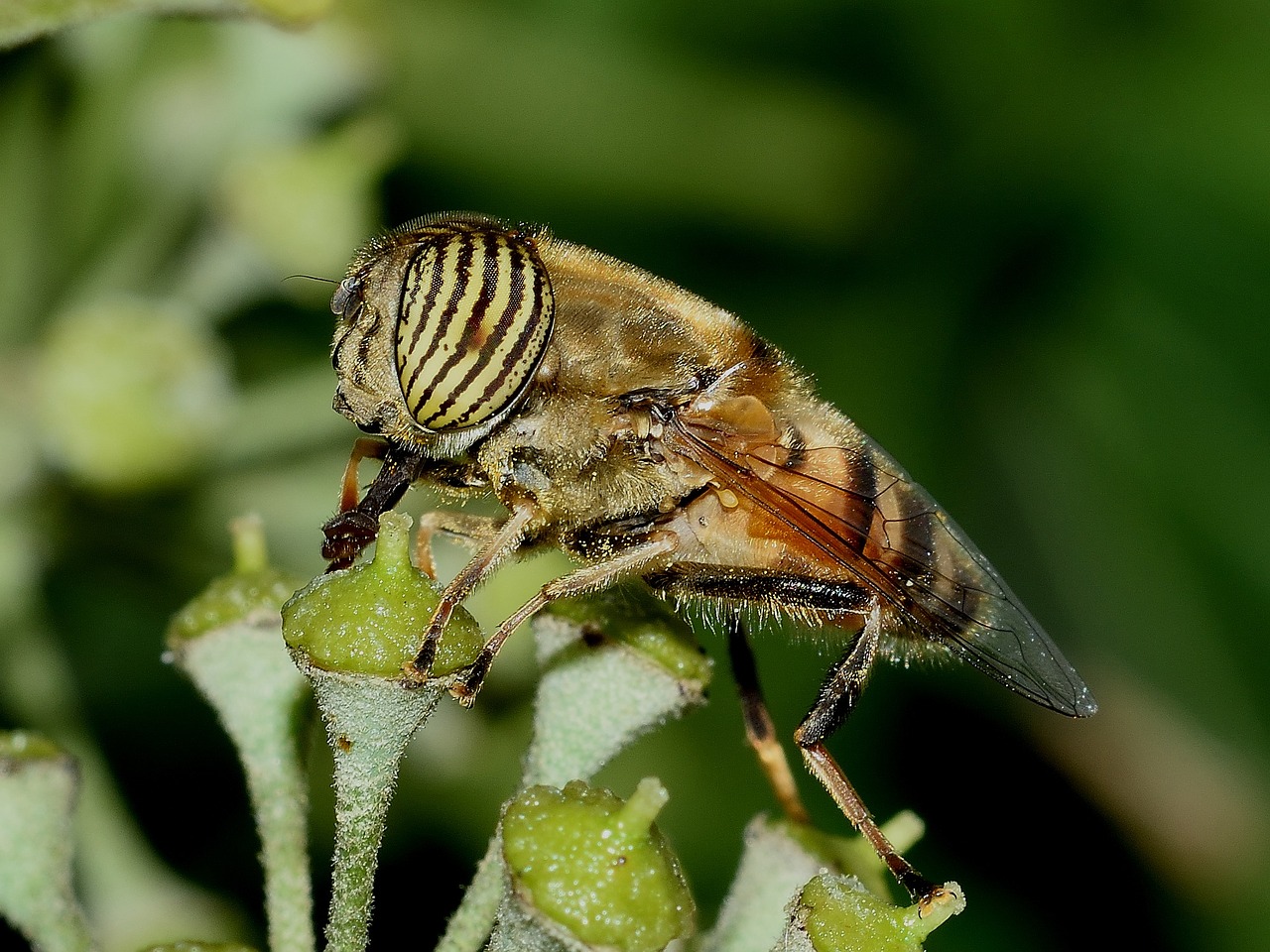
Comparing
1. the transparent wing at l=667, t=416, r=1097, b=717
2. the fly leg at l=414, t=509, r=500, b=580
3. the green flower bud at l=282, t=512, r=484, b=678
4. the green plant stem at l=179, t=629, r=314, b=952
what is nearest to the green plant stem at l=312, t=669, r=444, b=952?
the green flower bud at l=282, t=512, r=484, b=678

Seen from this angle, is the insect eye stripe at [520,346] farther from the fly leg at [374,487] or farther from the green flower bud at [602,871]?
the green flower bud at [602,871]

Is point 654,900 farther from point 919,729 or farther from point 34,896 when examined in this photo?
point 919,729

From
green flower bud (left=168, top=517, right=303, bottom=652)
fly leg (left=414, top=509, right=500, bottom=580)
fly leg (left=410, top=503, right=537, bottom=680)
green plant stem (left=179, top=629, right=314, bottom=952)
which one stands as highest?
fly leg (left=410, top=503, right=537, bottom=680)

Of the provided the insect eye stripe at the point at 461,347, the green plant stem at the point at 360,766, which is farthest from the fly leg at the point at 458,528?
the green plant stem at the point at 360,766

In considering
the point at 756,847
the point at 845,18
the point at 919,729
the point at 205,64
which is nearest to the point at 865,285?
the point at 845,18

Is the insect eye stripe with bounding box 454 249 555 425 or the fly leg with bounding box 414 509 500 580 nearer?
the insect eye stripe with bounding box 454 249 555 425

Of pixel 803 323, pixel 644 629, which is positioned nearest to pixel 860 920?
pixel 644 629

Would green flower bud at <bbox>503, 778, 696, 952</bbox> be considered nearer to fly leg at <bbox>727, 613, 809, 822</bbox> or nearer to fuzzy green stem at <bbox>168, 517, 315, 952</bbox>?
fuzzy green stem at <bbox>168, 517, 315, 952</bbox>
